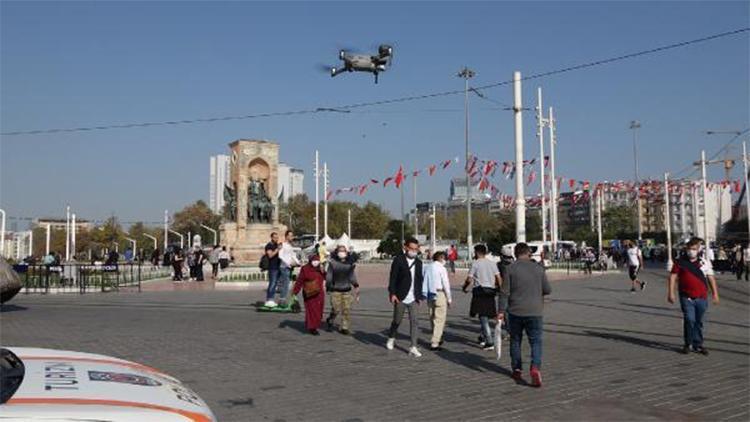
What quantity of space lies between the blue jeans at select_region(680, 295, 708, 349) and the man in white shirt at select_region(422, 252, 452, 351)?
3625 millimetres

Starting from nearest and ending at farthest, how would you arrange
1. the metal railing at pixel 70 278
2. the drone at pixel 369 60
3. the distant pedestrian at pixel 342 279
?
the distant pedestrian at pixel 342 279, the drone at pixel 369 60, the metal railing at pixel 70 278

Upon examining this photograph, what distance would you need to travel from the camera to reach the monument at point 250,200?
126 ft

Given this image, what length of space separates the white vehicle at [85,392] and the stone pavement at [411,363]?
3.08 meters

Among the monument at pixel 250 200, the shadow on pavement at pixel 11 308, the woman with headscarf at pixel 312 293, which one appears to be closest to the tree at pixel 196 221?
the monument at pixel 250 200

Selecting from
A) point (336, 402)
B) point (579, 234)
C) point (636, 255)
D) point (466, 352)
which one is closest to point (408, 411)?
point (336, 402)

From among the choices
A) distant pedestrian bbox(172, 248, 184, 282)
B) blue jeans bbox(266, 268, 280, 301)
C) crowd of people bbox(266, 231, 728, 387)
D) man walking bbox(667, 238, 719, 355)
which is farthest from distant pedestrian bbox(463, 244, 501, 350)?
distant pedestrian bbox(172, 248, 184, 282)

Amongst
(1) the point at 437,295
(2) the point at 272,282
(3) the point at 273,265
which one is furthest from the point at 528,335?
(2) the point at 272,282

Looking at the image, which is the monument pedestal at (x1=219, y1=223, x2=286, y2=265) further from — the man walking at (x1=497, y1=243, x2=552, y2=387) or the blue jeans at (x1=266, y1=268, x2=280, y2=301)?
the man walking at (x1=497, y1=243, x2=552, y2=387)

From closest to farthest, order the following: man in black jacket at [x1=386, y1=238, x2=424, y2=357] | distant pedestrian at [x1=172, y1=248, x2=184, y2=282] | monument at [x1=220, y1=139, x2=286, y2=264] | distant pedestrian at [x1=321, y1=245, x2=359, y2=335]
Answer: man in black jacket at [x1=386, y1=238, x2=424, y2=357]
distant pedestrian at [x1=321, y1=245, x2=359, y2=335]
distant pedestrian at [x1=172, y1=248, x2=184, y2=282]
monument at [x1=220, y1=139, x2=286, y2=264]

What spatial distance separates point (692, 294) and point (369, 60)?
7.99 m

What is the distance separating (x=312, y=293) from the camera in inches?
488

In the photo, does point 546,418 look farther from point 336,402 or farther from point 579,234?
point 579,234

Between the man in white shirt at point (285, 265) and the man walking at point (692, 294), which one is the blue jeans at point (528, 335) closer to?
the man walking at point (692, 294)

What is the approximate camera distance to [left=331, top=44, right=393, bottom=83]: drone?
14.2 m
